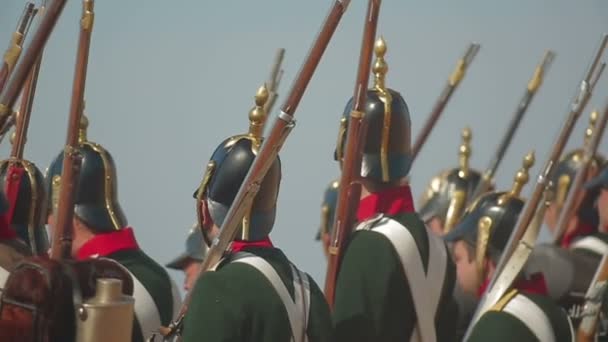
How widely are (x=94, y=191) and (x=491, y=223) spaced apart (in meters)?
1.13

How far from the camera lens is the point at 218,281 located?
8.91 ft

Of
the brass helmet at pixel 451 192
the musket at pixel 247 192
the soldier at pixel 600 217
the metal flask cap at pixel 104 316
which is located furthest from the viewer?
the brass helmet at pixel 451 192

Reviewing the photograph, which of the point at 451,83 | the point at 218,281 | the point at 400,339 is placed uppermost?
the point at 451,83

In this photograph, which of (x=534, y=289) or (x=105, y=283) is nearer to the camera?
(x=105, y=283)

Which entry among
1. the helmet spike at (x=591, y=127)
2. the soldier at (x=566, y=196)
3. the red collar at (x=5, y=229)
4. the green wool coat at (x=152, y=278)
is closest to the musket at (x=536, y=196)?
the soldier at (x=566, y=196)

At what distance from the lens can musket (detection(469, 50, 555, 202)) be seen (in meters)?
5.44

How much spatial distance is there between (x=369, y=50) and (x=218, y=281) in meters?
1.31

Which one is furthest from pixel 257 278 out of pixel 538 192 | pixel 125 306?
pixel 538 192

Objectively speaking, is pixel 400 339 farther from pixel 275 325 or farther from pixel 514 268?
pixel 275 325

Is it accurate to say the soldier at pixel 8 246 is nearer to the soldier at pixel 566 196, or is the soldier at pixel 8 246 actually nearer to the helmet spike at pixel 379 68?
the helmet spike at pixel 379 68

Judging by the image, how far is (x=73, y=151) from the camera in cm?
362

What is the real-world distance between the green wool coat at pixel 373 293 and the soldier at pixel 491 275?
0.78 feet

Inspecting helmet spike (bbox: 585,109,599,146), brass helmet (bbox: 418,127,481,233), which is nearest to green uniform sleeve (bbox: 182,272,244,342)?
brass helmet (bbox: 418,127,481,233)

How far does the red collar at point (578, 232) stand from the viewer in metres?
5.07
